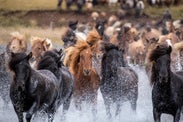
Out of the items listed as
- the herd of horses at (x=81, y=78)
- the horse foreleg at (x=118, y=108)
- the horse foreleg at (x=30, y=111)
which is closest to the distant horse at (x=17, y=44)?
the herd of horses at (x=81, y=78)

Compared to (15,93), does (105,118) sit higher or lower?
lower

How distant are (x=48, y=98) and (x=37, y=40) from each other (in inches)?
192

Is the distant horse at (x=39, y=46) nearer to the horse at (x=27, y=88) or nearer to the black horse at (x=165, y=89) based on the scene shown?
the horse at (x=27, y=88)

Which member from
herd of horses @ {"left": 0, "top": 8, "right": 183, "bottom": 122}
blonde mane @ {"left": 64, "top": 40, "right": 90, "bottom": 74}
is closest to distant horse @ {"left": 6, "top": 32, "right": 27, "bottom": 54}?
herd of horses @ {"left": 0, "top": 8, "right": 183, "bottom": 122}

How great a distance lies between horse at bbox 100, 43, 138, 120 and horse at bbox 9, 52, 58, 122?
8.19 ft

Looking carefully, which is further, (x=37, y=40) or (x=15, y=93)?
(x=37, y=40)

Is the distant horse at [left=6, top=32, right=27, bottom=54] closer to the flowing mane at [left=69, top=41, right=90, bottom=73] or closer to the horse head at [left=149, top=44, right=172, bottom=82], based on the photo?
the flowing mane at [left=69, top=41, right=90, bottom=73]

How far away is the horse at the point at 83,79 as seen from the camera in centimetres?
1608

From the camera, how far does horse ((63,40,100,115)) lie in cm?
1608

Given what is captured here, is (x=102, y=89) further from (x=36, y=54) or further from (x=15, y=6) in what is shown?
(x=15, y=6)

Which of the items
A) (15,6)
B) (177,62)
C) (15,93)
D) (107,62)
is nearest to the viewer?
(15,93)

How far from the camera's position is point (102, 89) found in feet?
51.9

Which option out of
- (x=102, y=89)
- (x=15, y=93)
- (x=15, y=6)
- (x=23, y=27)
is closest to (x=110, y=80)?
(x=102, y=89)

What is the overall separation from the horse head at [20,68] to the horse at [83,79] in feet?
12.3
